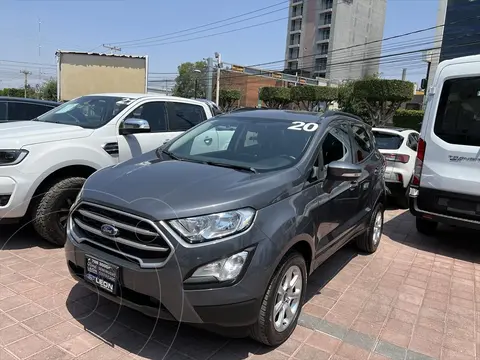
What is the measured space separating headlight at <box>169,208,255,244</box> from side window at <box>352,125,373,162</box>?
7.56ft

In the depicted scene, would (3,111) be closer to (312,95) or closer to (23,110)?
(23,110)

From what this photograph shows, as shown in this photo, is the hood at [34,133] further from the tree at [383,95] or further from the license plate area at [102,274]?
the tree at [383,95]

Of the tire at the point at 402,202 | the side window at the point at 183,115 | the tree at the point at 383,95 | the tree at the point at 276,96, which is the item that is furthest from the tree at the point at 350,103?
the side window at the point at 183,115

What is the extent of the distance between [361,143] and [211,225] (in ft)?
9.44

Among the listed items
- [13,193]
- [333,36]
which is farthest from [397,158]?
[333,36]

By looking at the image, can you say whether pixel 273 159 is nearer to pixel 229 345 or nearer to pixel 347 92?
pixel 229 345

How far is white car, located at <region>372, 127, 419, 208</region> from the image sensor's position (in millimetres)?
7516

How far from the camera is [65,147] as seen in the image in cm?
439

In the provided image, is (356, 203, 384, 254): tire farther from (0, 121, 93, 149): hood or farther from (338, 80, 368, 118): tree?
(338, 80, 368, 118): tree

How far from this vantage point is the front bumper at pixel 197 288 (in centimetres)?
240

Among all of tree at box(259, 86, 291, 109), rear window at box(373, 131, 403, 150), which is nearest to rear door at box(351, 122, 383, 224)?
rear window at box(373, 131, 403, 150)

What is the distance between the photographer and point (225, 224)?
250cm

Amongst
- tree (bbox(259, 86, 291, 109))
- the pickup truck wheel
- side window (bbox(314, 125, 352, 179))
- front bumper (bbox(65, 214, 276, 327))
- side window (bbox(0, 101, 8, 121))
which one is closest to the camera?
front bumper (bbox(65, 214, 276, 327))

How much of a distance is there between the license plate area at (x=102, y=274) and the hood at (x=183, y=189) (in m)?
0.39
